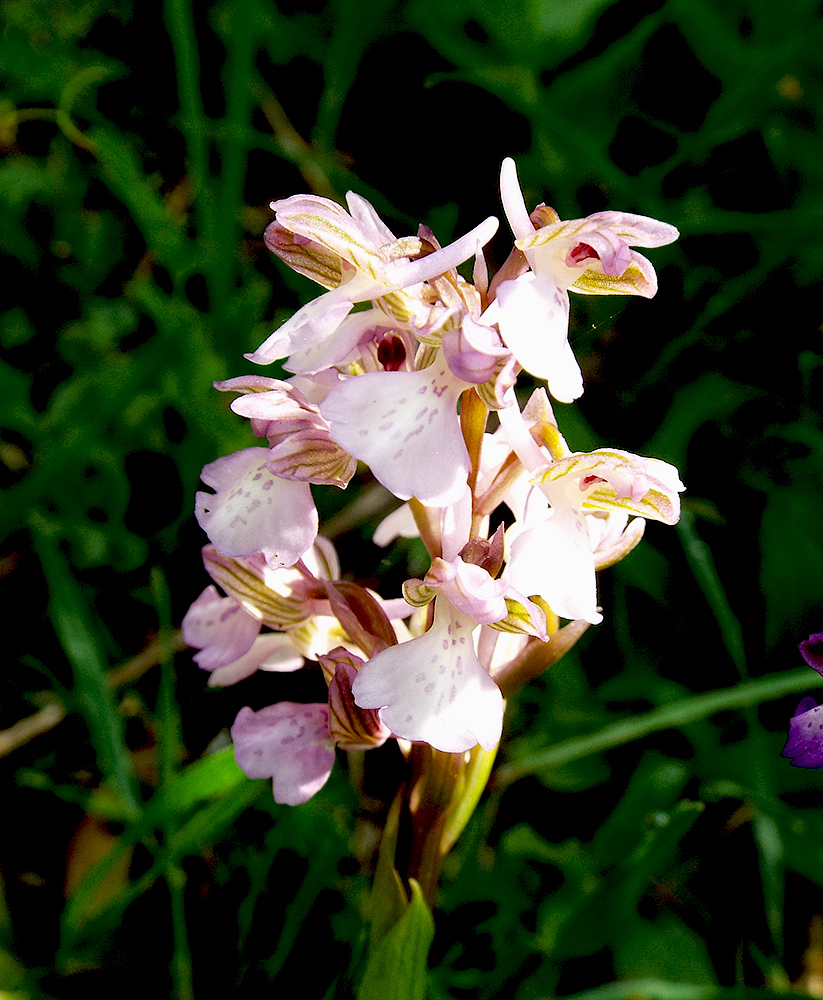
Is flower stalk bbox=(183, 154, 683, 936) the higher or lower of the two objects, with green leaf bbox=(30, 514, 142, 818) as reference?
higher

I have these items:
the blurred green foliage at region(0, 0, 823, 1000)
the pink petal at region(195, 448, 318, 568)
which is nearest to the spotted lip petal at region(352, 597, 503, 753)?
the pink petal at region(195, 448, 318, 568)

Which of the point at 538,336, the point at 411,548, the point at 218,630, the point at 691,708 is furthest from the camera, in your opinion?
the point at 411,548

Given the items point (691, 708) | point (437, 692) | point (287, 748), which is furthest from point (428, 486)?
point (691, 708)

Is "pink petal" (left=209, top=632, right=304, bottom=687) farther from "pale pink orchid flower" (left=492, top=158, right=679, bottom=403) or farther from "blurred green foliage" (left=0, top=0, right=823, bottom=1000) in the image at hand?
"pale pink orchid flower" (left=492, top=158, right=679, bottom=403)

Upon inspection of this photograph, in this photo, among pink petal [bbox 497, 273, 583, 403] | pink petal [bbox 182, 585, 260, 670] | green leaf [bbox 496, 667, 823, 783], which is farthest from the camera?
green leaf [bbox 496, 667, 823, 783]

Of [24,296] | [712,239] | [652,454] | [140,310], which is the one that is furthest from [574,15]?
[24,296]

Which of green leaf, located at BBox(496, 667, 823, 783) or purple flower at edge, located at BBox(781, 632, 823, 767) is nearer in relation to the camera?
purple flower at edge, located at BBox(781, 632, 823, 767)

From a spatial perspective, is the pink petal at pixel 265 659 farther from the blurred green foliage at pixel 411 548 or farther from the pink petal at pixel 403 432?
the pink petal at pixel 403 432

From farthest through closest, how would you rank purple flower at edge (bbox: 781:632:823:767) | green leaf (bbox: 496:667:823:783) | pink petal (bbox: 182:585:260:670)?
green leaf (bbox: 496:667:823:783) → pink petal (bbox: 182:585:260:670) → purple flower at edge (bbox: 781:632:823:767)

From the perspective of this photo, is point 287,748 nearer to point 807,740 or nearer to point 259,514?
point 259,514
